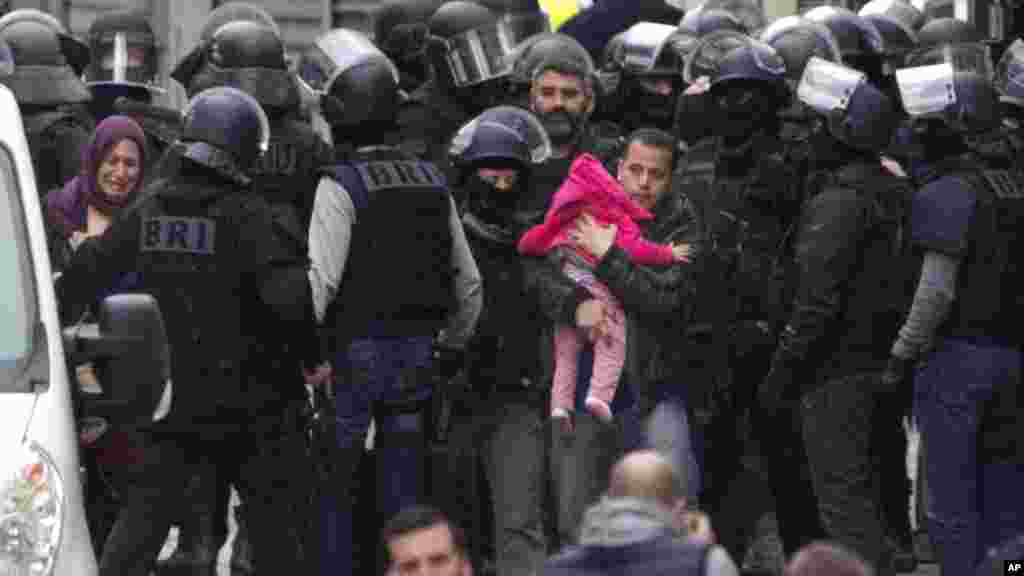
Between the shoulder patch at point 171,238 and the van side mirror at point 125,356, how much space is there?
1.65 m

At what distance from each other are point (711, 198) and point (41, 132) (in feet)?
9.71

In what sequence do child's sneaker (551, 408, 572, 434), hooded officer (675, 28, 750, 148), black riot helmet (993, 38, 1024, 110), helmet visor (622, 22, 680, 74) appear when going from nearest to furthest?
child's sneaker (551, 408, 572, 434) < hooded officer (675, 28, 750, 148) < black riot helmet (993, 38, 1024, 110) < helmet visor (622, 22, 680, 74)

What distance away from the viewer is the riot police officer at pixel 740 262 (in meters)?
13.1

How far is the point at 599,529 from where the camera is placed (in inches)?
297

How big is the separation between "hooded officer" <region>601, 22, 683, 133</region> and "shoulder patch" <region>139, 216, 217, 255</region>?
3270 millimetres

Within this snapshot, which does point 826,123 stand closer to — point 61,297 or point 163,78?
point 61,297

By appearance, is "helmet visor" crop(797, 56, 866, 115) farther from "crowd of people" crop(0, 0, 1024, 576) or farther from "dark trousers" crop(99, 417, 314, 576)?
"dark trousers" crop(99, 417, 314, 576)

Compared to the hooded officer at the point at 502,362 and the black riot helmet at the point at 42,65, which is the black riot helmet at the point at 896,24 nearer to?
the hooded officer at the point at 502,362

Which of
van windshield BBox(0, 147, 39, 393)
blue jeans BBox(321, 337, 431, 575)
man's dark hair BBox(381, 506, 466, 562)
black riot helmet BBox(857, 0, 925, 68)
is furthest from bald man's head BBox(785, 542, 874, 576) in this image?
black riot helmet BBox(857, 0, 925, 68)

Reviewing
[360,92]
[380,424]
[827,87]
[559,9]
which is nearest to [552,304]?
[380,424]

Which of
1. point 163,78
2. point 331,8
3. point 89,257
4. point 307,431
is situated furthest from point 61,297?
point 331,8

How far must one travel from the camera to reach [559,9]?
1841 centimetres

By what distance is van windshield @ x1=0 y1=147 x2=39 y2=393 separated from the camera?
973 centimetres

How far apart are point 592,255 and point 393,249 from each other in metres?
0.72
